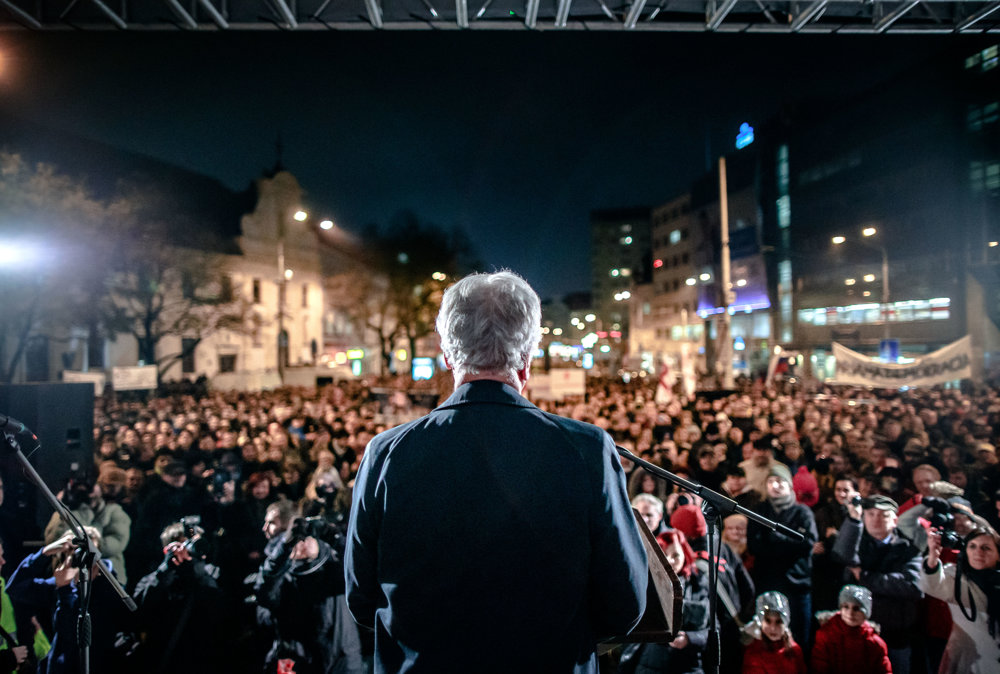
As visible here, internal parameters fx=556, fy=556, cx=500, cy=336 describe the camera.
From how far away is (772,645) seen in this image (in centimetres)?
400

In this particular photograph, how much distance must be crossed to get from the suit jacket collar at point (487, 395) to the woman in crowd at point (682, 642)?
3073 millimetres

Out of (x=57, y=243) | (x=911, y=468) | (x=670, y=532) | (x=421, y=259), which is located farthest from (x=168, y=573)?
(x=421, y=259)

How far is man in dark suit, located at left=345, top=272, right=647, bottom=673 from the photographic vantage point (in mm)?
1365

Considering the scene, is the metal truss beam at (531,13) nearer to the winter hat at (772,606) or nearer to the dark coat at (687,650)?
the dark coat at (687,650)

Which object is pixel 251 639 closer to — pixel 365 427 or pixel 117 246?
pixel 365 427

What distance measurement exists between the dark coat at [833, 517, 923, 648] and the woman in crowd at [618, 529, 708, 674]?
4.61 feet

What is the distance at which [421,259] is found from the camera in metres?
38.5

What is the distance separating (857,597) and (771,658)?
2.50 feet

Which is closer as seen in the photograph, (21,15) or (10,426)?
(10,426)

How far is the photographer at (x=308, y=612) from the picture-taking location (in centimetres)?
424

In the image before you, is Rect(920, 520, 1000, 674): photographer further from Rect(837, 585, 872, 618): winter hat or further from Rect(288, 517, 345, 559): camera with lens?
Rect(288, 517, 345, 559): camera with lens

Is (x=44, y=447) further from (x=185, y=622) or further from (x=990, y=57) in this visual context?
(x=990, y=57)

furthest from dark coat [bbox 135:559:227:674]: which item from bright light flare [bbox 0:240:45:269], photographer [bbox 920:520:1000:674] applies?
bright light flare [bbox 0:240:45:269]

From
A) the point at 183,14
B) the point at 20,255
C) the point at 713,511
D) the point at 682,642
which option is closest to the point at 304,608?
the point at 682,642
